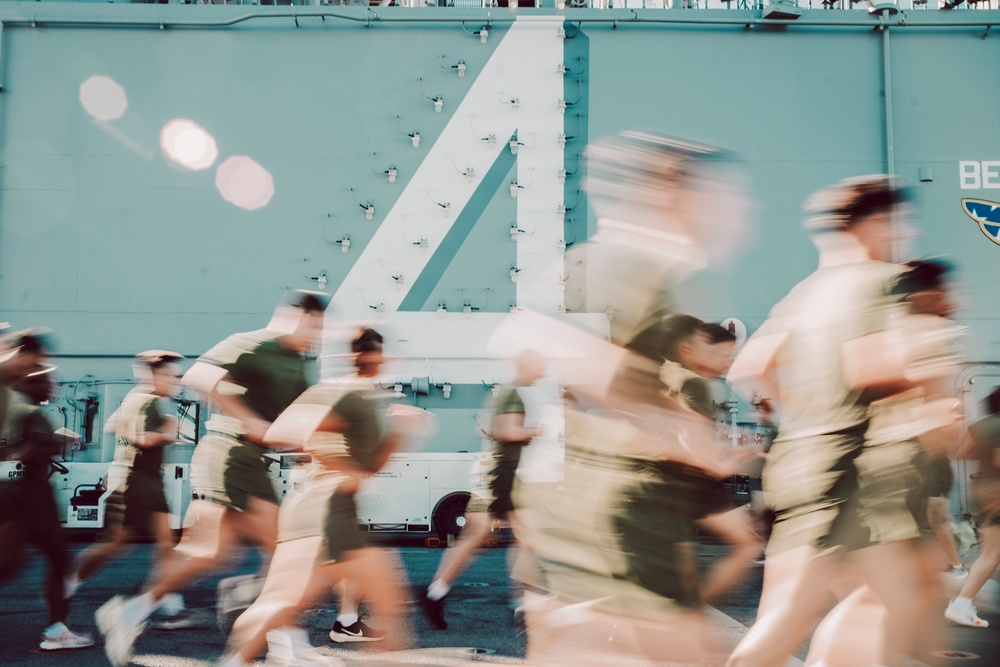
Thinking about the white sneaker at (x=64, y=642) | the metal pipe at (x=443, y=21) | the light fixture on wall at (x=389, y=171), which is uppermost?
the metal pipe at (x=443, y=21)

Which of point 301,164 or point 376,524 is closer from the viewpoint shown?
point 376,524

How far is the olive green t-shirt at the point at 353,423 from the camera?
335 centimetres

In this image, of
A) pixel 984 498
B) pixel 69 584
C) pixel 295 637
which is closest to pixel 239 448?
pixel 295 637

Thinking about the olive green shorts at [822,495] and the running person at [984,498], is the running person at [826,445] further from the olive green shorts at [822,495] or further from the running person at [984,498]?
the running person at [984,498]

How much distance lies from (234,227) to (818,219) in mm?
13452

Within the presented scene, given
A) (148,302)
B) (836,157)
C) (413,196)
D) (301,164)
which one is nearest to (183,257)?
(148,302)

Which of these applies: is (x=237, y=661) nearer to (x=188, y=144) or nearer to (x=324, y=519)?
(x=324, y=519)

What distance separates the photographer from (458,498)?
11.0m

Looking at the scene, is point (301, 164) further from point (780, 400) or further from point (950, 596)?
point (780, 400)

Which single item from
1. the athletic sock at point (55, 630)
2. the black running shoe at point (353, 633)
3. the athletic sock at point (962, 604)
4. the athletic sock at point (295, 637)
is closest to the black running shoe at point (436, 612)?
the black running shoe at point (353, 633)

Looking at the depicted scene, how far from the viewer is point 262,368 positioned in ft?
14.0

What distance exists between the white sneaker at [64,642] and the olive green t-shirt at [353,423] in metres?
2.72

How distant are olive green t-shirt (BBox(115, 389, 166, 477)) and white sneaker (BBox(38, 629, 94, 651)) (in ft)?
3.57

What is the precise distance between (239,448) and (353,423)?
1341mm
